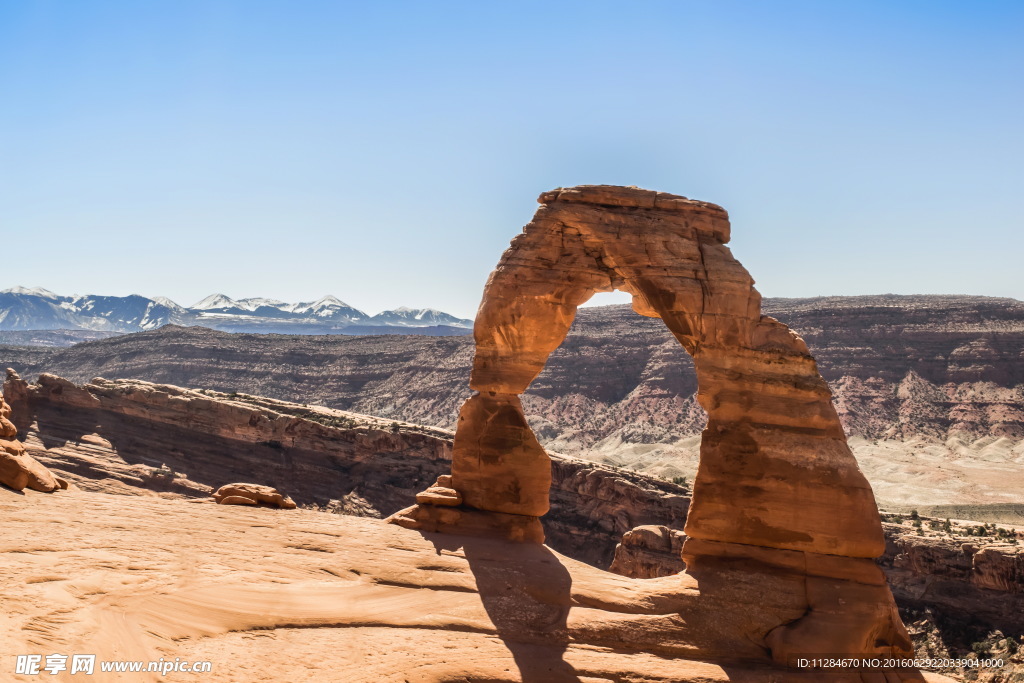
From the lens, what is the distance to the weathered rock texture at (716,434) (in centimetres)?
1593

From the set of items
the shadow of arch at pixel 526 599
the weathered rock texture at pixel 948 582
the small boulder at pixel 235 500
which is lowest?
the weathered rock texture at pixel 948 582

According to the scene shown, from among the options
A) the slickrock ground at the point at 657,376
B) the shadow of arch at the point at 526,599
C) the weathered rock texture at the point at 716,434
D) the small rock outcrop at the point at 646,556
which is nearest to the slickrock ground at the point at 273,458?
the small rock outcrop at the point at 646,556

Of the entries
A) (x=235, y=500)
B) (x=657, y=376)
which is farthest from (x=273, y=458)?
(x=657, y=376)

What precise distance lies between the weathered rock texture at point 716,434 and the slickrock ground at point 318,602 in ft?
3.48

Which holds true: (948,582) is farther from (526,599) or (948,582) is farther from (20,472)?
(20,472)

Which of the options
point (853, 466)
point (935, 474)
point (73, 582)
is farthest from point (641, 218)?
point (935, 474)

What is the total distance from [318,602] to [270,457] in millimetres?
31156

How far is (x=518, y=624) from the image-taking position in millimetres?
15008

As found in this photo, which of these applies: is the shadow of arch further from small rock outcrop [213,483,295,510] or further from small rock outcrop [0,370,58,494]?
small rock outcrop [0,370,58,494]

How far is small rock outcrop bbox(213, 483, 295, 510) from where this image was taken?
19922mm

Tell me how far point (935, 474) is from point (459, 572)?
2122 inches

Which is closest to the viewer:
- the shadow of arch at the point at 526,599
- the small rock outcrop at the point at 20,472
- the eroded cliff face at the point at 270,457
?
the shadow of arch at the point at 526,599

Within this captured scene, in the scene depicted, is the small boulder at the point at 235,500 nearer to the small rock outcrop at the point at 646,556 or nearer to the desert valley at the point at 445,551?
the desert valley at the point at 445,551

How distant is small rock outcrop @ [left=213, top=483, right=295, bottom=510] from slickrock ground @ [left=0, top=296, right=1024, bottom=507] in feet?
134
